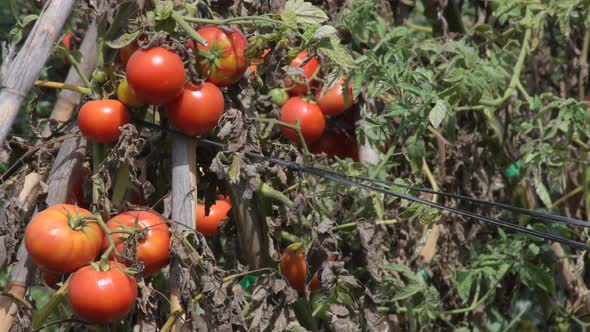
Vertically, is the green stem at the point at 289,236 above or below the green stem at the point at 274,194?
below

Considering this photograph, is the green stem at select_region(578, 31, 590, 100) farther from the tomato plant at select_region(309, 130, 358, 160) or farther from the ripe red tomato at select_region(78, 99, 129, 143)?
the ripe red tomato at select_region(78, 99, 129, 143)

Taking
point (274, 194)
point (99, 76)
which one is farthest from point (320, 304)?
point (99, 76)

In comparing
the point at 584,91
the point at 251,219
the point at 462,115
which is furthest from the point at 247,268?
the point at 584,91

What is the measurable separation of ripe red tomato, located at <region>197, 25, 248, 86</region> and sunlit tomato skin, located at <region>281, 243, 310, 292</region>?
0.33 m

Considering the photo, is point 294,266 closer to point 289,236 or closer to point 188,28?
point 289,236

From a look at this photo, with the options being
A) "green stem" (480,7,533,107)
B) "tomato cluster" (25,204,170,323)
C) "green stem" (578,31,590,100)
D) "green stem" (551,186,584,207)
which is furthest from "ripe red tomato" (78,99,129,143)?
"green stem" (578,31,590,100)

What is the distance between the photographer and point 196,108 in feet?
5.04

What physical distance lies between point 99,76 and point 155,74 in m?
0.17

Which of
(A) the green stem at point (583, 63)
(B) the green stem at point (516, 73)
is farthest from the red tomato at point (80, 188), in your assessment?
(A) the green stem at point (583, 63)

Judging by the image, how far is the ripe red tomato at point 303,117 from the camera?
1915 millimetres

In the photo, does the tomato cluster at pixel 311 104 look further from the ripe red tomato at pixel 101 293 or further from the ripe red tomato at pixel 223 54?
the ripe red tomato at pixel 101 293

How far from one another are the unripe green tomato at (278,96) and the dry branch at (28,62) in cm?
59

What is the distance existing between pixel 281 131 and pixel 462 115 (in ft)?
2.14

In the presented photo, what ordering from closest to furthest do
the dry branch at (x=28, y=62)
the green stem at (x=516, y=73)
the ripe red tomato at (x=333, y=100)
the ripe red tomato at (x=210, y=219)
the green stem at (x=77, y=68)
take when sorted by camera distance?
1. the dry branch at (x=28, y=62)
2. the green stem at (x=77, y=68)
3. the ripe red tomato at (x=210, y=219)
4. the ripe red tomato at (x=333, y=100)
5. the green stem at (x=516, y=73)
